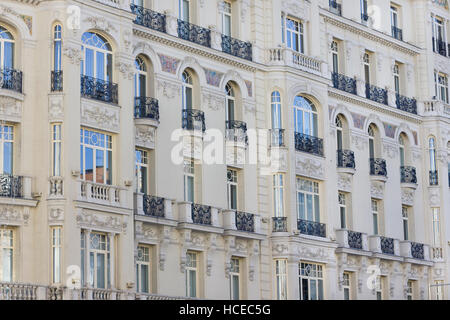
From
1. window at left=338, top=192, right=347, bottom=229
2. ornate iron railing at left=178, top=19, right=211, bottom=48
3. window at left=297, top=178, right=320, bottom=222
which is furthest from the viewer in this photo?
window at left=338, top=192, right=347, bottom=229

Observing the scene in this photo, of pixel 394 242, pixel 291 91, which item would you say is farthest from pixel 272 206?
pixel 394 242

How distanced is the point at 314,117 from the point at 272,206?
4391 mm

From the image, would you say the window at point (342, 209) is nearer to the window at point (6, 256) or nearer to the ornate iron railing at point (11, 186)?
the ornate iron railing at point (11, 186)

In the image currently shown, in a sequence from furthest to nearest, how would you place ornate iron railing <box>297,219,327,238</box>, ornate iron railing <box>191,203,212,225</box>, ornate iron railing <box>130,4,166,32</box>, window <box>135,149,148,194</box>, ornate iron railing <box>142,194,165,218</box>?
1. ornate iron railing <box>297,219,327,238</box>
2. ornate iron railing <box>191,203,212,225</box>
3. ornate iron railing <box>130,4,166,32</box>
4. window <box>135,149,148,194</box>
5. ornate iron railing <box>142,194,165,218</box>

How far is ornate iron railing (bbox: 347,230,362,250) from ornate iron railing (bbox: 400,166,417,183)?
456 centimetres

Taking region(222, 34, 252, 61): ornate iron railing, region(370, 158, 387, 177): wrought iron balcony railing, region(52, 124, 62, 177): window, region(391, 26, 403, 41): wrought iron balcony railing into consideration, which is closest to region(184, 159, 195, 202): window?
region(222, 34, 252, 61): ornate iron railing

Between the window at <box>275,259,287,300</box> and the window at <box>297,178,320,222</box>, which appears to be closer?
the window at <box>275,259,287,300</box>

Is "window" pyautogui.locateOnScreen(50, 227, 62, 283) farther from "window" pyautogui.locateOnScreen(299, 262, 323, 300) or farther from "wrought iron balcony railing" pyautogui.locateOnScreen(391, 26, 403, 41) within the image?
"wrought iron balcony railing" pyautogui.locateOnScreen(391, 26, 403, 41)

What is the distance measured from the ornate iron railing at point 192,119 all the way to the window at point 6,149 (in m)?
7.04

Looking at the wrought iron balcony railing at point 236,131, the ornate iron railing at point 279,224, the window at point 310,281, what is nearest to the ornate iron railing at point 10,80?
the wrought iron balcony railing at point 236,131

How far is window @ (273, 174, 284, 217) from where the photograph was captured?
4656 cm
